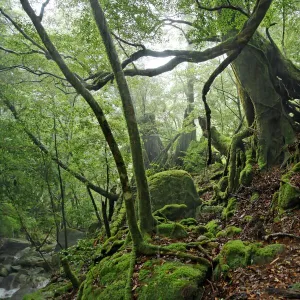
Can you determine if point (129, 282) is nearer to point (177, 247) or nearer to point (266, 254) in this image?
point (177, 247)

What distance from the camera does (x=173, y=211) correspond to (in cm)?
913

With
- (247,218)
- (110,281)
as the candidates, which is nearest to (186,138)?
(247,218)

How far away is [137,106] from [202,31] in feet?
50.9

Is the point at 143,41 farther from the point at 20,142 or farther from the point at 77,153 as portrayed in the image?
the point at 20,142

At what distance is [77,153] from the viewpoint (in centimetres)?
1120

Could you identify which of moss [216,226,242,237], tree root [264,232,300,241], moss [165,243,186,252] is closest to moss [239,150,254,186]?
moss [216,226,242,237]

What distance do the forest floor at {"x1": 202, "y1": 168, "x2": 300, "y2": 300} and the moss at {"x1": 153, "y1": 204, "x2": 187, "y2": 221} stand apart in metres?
2.34

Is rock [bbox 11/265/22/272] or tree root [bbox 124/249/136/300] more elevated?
tree root [bbox 124/249/136/300]

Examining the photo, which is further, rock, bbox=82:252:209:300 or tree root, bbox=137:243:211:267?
tree root, bbox=137:243:211:267

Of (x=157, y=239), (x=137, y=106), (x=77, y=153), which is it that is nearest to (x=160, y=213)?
(x=157, y=239)

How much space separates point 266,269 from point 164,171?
22.5ft

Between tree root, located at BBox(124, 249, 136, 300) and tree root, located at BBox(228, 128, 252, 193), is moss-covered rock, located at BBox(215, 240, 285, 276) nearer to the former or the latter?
tree root, located at BBox(124, 249, 136, 300)

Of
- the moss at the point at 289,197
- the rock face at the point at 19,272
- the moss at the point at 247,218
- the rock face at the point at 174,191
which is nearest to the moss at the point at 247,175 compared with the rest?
the rock face at the point at 174,191

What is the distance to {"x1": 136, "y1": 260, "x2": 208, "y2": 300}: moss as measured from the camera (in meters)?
4.46
